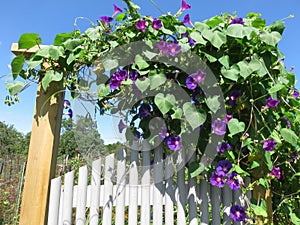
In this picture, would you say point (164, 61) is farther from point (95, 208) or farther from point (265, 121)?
point (95, 208)

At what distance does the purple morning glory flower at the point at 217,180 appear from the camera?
59.3 inches

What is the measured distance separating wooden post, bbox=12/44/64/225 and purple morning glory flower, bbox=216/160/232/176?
3.16 feet

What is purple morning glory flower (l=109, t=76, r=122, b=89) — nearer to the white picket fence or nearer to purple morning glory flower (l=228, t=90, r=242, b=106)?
the white picket fence

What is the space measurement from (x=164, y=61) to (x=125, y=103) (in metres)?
0.33

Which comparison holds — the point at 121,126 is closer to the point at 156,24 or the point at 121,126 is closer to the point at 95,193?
the point at 95,193

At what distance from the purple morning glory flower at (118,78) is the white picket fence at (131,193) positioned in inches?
16.3

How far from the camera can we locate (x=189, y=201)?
167 centimetres

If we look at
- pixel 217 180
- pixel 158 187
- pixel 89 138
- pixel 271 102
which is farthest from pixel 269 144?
pixel 89 138

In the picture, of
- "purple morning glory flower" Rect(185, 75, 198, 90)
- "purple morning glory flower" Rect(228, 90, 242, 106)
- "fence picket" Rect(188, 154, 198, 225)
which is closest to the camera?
"purple morning glory flower" Rect(185, 75, 198, 90)

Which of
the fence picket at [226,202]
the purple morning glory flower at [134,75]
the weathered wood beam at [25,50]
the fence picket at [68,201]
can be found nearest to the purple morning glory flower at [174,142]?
the purple morning glory flower at [134,75]

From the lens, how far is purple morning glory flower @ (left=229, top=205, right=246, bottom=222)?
62.6 inches

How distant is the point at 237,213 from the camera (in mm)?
1609

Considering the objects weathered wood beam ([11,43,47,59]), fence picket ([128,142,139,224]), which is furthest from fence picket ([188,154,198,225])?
weathered wood beam ([11,43,47,59])

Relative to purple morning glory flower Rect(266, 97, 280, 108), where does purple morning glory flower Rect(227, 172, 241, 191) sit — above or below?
below
